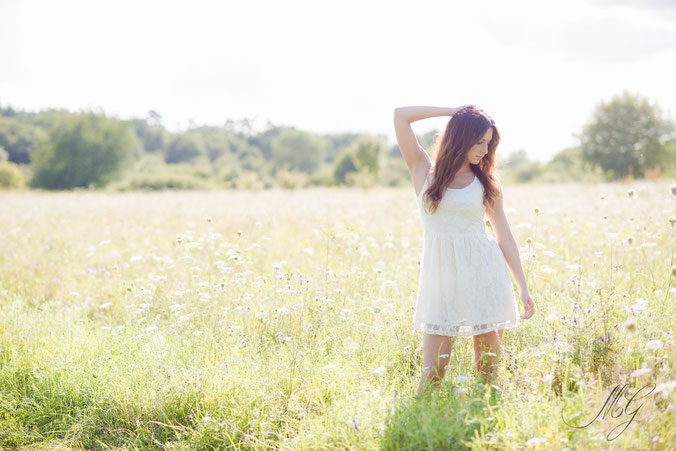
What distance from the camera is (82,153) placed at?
42500 millimetres

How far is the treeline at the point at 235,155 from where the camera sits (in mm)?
30188

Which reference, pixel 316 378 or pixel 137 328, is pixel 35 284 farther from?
pixel 316 378

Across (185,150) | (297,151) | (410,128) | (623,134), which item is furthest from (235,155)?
(410,128)

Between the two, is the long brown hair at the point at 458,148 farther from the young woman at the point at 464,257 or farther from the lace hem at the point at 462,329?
the lace hem at the point at 462,329

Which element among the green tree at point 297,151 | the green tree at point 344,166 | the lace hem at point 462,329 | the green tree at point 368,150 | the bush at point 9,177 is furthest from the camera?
the green tree at point 297,151

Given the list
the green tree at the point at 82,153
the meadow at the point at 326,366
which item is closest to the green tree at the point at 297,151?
the green tree at the point at 82,153

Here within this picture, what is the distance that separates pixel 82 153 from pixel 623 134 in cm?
4422

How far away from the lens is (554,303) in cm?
416

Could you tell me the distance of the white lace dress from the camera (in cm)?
288

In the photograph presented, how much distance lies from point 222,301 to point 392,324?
1.77 meters

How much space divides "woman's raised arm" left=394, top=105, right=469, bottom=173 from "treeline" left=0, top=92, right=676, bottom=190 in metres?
0.65

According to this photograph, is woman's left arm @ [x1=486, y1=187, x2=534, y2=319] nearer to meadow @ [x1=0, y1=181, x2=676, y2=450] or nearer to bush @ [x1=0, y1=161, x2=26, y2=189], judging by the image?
meadow @ [x1=0, y1=181, x2=676, y2=450]

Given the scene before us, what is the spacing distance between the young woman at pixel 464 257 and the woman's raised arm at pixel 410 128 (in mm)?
163

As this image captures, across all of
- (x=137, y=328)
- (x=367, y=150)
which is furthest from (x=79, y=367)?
(x=367, y=150)
